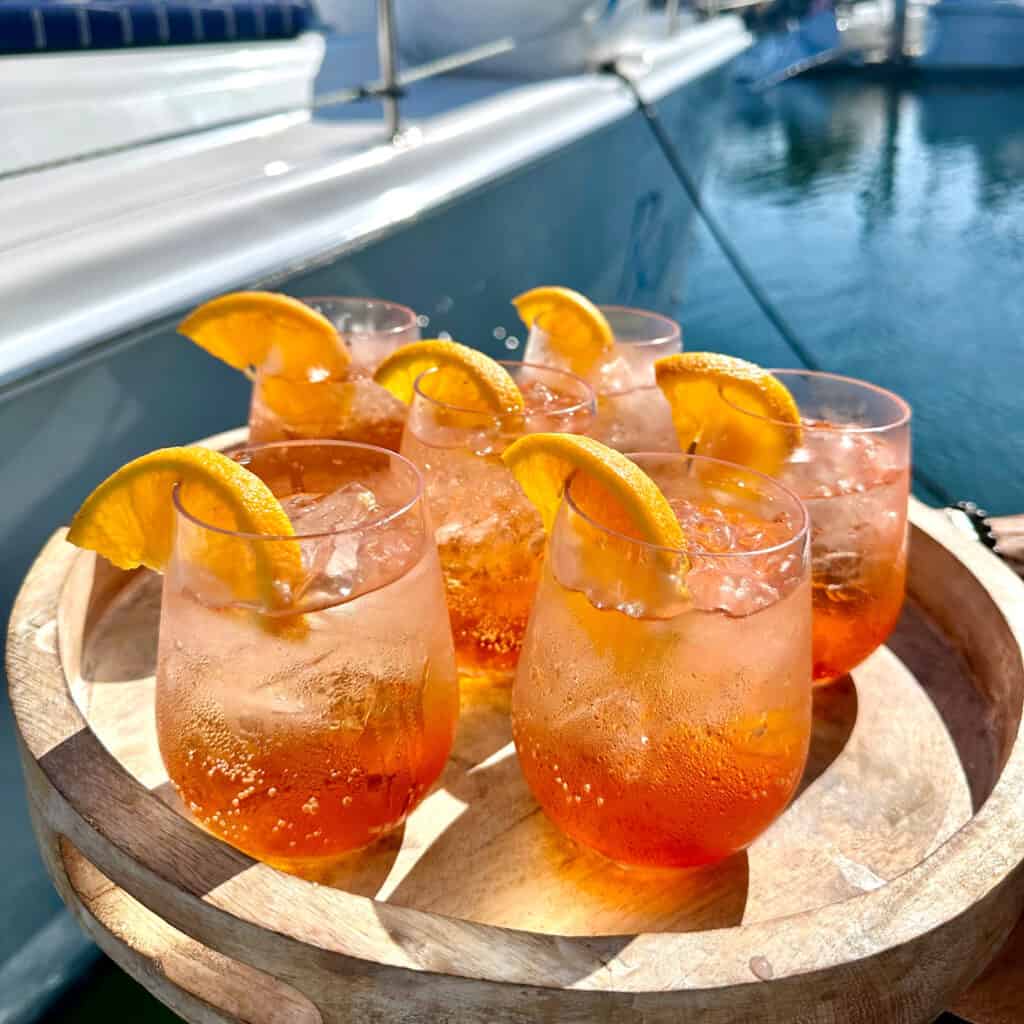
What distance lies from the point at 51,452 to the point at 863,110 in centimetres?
919

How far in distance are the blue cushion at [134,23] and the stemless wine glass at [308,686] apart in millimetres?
1983

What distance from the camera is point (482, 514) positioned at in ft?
2.49

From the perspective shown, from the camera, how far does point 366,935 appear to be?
1.63ft

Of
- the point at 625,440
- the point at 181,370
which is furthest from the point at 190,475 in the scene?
the point at 181,370

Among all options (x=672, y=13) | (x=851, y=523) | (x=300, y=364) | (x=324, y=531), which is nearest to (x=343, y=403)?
(x=300, y=364)

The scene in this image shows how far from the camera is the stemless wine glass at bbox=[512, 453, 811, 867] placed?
1.82 feet

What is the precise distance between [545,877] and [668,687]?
153 mm

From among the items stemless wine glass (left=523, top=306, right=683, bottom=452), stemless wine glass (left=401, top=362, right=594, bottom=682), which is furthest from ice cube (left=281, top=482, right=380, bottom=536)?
stemless wine glass (left=523, top=306, right=683, bottom=452)

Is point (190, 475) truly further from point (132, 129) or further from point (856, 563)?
point (132, 129)

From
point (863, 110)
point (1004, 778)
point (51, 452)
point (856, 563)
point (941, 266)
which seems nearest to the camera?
point (1004, 778)

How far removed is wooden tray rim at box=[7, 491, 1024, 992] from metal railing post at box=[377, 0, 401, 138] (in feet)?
4.27

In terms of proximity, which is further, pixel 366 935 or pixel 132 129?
pixel 132 129

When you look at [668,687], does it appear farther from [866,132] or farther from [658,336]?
[866,132]

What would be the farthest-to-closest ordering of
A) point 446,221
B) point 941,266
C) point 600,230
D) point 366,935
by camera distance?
point 941,266, point 600,230, point 446,221, point 366,935
